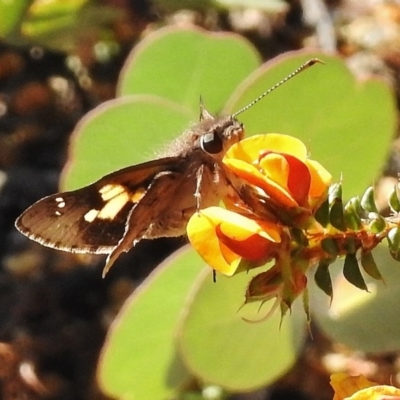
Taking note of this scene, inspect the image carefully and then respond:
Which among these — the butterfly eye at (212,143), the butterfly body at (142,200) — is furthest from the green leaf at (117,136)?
the butterfly eye at (212,143)

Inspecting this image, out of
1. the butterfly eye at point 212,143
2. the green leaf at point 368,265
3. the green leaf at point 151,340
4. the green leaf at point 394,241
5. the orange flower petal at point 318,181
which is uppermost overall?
the orange flower petal at point 318,181

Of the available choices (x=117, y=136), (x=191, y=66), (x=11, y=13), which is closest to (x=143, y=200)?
(x=117, y=136)

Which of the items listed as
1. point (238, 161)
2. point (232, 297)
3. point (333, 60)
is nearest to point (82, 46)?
point (333, 60)

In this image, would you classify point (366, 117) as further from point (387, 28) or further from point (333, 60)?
point (387, 28)

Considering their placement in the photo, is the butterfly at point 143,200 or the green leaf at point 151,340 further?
the green leaf at point 151,340

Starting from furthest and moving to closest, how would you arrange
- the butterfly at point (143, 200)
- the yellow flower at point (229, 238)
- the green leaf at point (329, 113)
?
the green leaf at point (329, 113) → the butterfly at point (143, 200) → the yellow flower at point (229, 238)

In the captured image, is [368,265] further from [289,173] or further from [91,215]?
[91,215]

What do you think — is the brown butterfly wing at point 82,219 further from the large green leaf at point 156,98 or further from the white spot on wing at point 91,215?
the large green leaf at point 156,98
